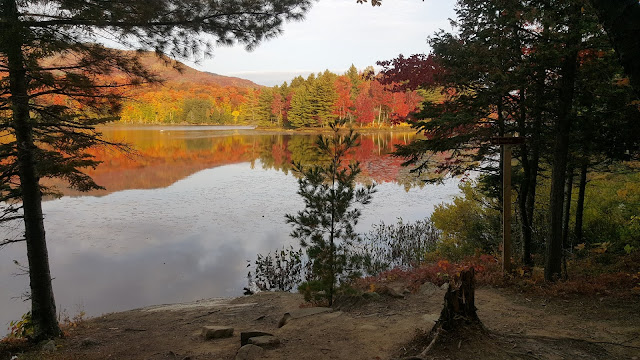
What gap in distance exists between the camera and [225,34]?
21.3 feet

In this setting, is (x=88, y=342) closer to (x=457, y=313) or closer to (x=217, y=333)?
(x=217, y=333)

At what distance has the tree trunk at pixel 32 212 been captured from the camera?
599 cm

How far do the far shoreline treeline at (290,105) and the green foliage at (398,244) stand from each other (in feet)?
88.3

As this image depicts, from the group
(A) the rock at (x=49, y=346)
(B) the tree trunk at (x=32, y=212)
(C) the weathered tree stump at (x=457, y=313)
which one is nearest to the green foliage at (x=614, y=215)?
(C) the weathered tree stump at (x=457, y=313)

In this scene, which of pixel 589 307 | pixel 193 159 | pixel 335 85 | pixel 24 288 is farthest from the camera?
pixel 335 85

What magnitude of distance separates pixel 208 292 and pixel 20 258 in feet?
21.3

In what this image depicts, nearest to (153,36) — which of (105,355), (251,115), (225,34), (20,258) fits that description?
(225,34)

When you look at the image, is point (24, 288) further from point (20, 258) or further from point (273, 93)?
point (273, 93)

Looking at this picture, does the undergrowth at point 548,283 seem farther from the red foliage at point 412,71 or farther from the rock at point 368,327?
the red foliage at point 412,71

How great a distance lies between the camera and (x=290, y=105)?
79062 mm

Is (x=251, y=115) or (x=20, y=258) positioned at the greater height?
(x=251, y=115)

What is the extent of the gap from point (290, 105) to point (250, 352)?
76.4 m

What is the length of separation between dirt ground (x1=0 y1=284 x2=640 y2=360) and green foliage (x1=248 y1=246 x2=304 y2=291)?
2.47 m

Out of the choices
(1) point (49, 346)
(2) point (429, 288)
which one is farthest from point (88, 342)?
(2) point (429, 288)
